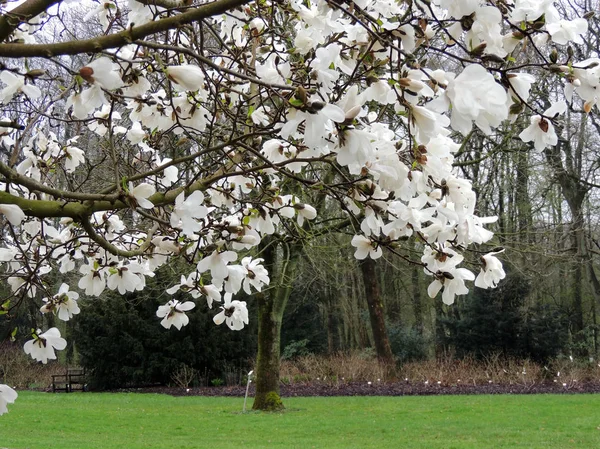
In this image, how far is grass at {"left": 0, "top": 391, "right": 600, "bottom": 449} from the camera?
844cm

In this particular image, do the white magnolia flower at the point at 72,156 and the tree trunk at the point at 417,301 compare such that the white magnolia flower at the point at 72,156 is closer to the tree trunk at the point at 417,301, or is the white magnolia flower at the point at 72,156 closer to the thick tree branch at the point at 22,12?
the thick tree branch at the point at 22,12

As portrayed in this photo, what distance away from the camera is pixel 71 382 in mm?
17812

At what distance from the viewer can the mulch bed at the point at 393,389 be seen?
14188 millimetres

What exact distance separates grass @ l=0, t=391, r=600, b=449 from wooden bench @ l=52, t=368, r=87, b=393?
389 centimetres

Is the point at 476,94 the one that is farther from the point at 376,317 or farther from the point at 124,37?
the point at 376,317

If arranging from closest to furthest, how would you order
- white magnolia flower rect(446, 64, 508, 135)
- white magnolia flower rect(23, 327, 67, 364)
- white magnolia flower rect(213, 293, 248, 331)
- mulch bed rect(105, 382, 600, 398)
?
white magnolia flower rect(446, 64, 508, 135) → white magnolia flower rect(23, 327, 67, 364) → white magnolia flower rect(213, 293, 248, 331) → mulch bed rect(105, 382, 600, 398)

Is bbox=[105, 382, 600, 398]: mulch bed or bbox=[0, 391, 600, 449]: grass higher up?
bbox=[0, 391, 600, 449]: grass

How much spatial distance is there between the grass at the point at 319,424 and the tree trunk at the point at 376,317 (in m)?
3.22

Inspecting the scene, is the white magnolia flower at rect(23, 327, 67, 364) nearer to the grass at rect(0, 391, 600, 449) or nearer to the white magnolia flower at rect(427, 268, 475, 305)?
the white magnolia flower at rect(427, 268, 475, 305)

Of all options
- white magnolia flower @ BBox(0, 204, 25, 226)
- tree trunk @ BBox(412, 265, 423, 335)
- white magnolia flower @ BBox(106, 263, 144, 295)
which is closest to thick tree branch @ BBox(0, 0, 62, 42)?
white magnolia flower @ BBox(0, 204, 25, 226)

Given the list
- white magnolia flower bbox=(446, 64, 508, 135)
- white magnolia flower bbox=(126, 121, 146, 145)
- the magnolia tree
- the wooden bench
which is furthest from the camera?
the wooden bench

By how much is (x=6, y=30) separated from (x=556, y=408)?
36.7ft

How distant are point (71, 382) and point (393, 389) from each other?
334 inches

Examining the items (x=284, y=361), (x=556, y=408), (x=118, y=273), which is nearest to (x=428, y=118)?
(x=118, y=273)
